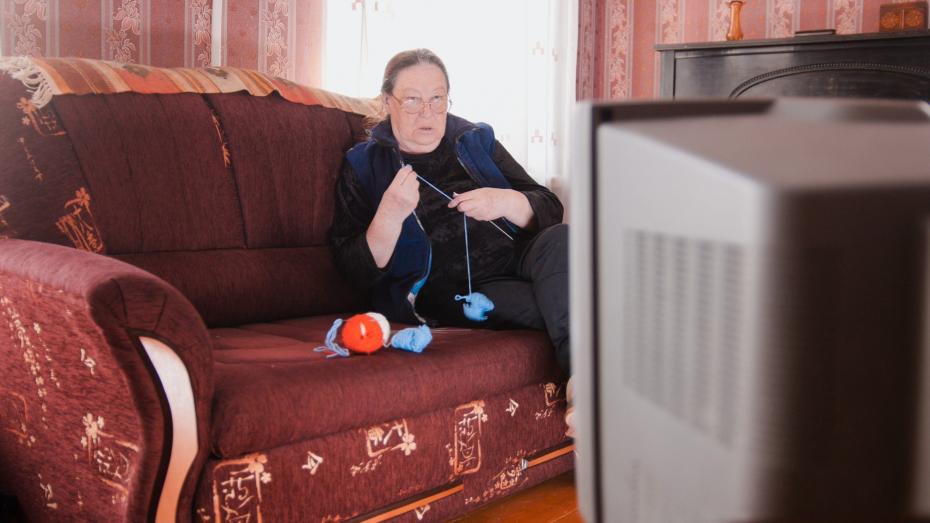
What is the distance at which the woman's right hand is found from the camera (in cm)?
190

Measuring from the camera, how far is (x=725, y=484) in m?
0.40

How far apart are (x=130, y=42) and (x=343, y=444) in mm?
1425

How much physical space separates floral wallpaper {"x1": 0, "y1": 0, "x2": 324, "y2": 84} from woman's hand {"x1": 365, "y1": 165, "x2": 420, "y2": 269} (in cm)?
88

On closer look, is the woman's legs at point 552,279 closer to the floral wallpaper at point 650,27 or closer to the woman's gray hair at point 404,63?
the woman's gray hair at point 404,63

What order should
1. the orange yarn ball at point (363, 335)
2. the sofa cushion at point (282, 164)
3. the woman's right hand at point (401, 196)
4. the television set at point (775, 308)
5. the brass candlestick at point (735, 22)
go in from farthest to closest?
the brass candlestick at point (735, 22), the sofa cushion at point (282, 164), the woman's right hand at point (401, 196), the orange yarn ball at point (363, 335), the television set at point (775, 308)

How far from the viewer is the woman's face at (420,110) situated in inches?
81.4

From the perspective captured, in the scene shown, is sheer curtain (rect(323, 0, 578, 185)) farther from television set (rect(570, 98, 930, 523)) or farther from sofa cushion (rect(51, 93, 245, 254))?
television set (rect(570, 98, 930, 523))

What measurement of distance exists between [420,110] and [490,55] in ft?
4.47

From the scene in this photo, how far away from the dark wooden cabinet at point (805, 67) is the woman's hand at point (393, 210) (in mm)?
1344

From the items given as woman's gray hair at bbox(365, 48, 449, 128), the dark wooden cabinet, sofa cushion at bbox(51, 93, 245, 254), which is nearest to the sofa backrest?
sofa cushion at bbox(51, 93, 245, 254)

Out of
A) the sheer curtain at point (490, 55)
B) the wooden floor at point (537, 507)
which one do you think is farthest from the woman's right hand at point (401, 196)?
the sheer curtain at point (490, 55)

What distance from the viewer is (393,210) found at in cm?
192

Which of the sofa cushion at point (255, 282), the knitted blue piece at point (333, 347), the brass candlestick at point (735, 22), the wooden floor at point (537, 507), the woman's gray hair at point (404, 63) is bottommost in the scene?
the wooden floor at point (537, 507)

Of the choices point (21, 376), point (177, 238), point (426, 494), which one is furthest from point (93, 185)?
point (426, 494)
